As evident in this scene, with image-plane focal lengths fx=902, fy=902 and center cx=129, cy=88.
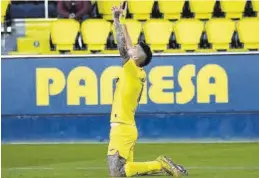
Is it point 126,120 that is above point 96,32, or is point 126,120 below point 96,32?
above

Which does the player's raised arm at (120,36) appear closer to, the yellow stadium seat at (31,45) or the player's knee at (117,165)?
the player's knee at (117,165)

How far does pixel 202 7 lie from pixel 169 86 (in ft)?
10.4

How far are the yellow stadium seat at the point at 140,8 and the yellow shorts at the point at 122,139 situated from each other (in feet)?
30.7

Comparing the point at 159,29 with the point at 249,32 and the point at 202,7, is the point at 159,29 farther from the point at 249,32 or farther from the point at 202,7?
the point at 249,32

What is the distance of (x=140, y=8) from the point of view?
1983 cm

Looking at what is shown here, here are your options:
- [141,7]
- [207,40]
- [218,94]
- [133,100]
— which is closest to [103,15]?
[141,7]

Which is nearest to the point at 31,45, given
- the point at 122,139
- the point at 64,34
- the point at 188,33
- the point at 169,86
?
the point at 64,34

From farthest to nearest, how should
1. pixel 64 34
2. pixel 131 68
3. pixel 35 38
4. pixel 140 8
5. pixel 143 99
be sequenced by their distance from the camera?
pixel 35 38
pixel 140 8
pixel 64 34
pixel 143 99
pixel 131 68

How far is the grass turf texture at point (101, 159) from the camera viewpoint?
1174 centimetres

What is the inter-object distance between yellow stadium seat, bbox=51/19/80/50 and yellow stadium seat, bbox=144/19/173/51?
152 centimetres

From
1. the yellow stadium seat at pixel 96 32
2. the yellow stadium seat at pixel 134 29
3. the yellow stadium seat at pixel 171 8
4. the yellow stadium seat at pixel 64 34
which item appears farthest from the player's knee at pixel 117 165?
the yellow stadium seat at pixel 171 8

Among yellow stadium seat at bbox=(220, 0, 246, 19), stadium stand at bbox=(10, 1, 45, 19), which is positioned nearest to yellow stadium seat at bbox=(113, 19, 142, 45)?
yellow stadium seat at bbox=(220, 0, 246, 19)

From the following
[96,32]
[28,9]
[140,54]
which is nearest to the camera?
[140,54]

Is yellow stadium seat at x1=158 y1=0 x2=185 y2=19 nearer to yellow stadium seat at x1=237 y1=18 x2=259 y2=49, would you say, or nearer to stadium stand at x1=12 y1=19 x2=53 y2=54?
yellow stadium seat at x1=237 y1=18 x2=259 y2=49
